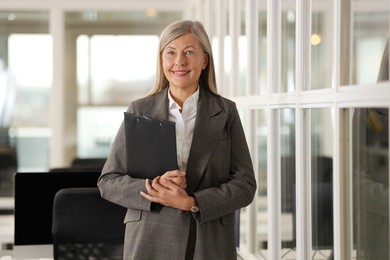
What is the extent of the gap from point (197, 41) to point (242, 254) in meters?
1.52

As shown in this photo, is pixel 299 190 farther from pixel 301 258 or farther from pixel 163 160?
pixel 163 160

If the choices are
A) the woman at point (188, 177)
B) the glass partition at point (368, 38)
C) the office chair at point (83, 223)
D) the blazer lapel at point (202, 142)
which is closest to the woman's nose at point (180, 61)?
the woman at point (188, 177)

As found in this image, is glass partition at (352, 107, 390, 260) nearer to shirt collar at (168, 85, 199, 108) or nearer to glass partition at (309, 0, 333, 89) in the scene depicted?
glass partition at (309, 0, 333, 89)

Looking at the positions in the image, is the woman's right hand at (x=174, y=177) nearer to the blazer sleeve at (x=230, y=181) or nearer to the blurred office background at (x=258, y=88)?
the blazer sleeve at (x=230, y=181)

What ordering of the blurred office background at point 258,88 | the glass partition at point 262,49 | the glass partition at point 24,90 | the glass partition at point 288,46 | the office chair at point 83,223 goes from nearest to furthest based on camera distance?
the blurred office background at point 258,88, the glass partition at point 288,46, the office chair at point 83,223, the glass partition at point 262,49, the glass partition at point 24,90

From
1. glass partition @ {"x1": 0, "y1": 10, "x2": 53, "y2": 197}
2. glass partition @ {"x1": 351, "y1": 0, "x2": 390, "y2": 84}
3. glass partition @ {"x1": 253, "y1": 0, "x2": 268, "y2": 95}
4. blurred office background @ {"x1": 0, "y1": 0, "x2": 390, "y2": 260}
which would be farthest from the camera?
glass partition @ {"x1": 0, "y1": 10, "x2": 53, "y2": 197}

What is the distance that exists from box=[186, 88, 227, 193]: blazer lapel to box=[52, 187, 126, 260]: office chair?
83 cm

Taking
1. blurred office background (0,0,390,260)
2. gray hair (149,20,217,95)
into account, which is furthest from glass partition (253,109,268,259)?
gray hair (149,20,217,95)

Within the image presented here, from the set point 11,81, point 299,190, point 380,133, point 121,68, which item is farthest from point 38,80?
point 380,133

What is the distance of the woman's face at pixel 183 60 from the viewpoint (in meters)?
1.76

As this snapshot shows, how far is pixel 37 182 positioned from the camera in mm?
2711

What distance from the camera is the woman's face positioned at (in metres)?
1.76

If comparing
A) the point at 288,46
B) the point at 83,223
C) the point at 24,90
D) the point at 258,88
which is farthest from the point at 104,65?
the point at 288,46

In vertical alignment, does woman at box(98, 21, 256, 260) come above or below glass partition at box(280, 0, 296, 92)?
below
